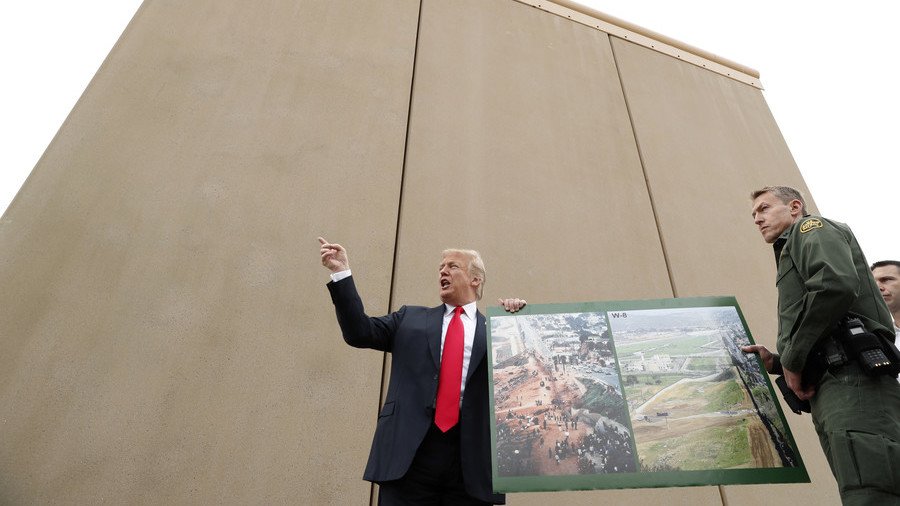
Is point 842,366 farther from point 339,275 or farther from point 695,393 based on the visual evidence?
point 339,275

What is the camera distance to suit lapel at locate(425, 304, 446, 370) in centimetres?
175

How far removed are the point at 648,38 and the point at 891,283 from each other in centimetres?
328

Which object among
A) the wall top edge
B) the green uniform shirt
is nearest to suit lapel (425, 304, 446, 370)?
the green uniform shirt

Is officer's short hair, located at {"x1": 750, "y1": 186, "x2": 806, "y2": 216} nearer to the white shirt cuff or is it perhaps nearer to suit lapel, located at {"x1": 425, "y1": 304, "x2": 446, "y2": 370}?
suit lapel, located at {"x1": 425, "y1": 304, "x2": 446, "y2": 370}

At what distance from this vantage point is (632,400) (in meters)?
1.63

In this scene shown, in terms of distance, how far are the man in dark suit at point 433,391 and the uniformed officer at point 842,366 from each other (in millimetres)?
730

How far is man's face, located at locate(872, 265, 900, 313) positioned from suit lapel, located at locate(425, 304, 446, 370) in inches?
58.7

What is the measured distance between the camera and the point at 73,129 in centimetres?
289

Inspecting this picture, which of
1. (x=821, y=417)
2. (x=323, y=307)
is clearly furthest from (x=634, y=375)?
(x=323, y=307)

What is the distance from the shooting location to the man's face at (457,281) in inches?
75.3

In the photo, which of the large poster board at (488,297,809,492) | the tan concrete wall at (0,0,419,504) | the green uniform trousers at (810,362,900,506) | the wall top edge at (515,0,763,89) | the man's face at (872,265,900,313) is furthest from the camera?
the wall top edge at (515,0,763,89)

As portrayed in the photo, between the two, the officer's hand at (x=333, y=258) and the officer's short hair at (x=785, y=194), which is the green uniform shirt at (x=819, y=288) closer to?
the officer's short hair at (x=785, y=194)

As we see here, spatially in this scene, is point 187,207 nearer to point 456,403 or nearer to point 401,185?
point 401,185

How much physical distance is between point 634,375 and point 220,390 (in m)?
1.56
